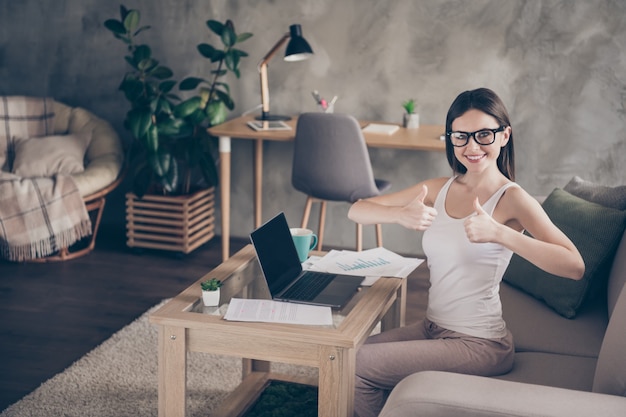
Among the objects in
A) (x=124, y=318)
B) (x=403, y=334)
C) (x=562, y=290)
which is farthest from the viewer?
(x=124, y=318)

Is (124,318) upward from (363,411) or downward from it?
downward

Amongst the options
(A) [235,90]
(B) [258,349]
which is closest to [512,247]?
(B) [258,349]

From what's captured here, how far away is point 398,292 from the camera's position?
2.65 metres

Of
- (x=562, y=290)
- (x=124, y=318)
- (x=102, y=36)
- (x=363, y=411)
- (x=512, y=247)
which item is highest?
(x=102, y=36)

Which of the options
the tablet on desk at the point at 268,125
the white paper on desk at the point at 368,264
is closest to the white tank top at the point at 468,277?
the white paper on desk at the point at 368,264

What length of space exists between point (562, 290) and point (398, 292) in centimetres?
50

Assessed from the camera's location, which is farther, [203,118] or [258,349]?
[203,118]

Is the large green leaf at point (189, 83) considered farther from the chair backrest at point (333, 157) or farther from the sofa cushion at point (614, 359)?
the sofa cushion at point (614, 359)

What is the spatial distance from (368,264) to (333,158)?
4.85ft

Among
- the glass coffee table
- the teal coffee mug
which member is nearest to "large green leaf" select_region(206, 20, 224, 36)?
the teal coffee mug

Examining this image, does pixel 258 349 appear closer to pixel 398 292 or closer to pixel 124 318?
pixel 398 292

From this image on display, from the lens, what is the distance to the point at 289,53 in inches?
168

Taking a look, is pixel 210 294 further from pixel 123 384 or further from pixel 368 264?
pixel 123 384

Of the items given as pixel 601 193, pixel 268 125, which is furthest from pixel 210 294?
pixel 268 125
